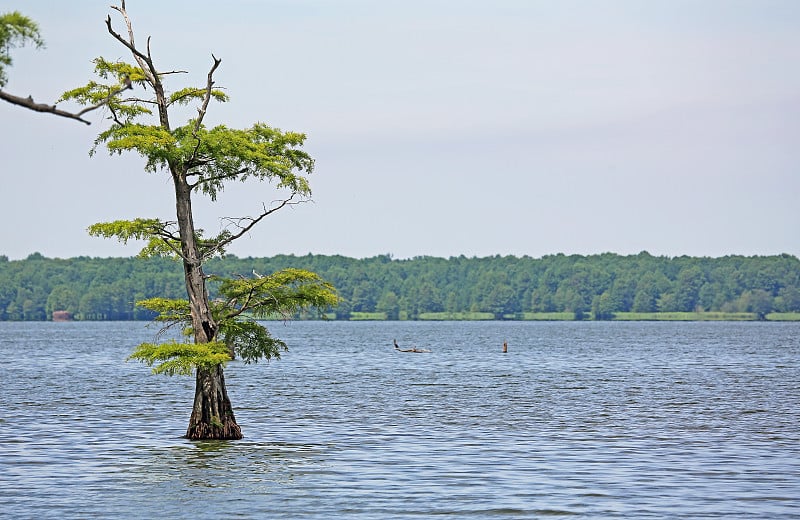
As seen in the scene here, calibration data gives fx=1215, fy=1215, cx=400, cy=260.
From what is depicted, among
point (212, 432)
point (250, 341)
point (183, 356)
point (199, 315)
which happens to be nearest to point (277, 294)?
point (250, 341)

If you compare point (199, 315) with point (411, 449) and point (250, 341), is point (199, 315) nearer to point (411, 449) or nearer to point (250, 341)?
point (250, 341)

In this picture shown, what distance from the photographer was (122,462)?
35.4 metres

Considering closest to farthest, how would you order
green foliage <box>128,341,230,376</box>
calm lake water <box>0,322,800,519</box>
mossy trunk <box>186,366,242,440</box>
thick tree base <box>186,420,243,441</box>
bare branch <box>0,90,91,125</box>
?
bare branch <box>0,90,91,125</box>
calm lake water <box>0,322,800,519</box>
green foliage <box>128,341,230,376</box>
mossy trunk <box>186,366,242,440</box>
thick tree base <box>186,420,243,441</box>

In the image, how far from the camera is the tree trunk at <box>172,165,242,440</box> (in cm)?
3534

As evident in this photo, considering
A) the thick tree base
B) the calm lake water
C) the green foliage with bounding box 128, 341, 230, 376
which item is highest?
the green foliage with bounding box 128, 341, 230, 376

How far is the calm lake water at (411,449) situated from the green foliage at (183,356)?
282cm

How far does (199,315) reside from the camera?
3544cm

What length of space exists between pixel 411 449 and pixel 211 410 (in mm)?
6940

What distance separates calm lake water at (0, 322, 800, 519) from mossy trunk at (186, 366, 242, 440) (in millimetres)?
513

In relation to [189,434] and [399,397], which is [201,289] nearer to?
[189,434]

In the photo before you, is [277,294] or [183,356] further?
[277,294]

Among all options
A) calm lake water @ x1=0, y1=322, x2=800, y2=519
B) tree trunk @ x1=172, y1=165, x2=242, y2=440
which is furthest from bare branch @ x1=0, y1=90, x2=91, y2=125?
tree trunk @ x1=172, y1=165, x2=242, y2=440

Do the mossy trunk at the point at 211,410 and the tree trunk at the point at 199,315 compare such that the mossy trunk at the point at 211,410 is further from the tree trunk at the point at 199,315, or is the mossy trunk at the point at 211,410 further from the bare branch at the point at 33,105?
the bare branch at the point at 33,105

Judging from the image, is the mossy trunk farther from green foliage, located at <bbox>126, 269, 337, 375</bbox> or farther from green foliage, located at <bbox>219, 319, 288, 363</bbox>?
green foliage, located at <bbox>219, 319, 288, 363</bbox>
